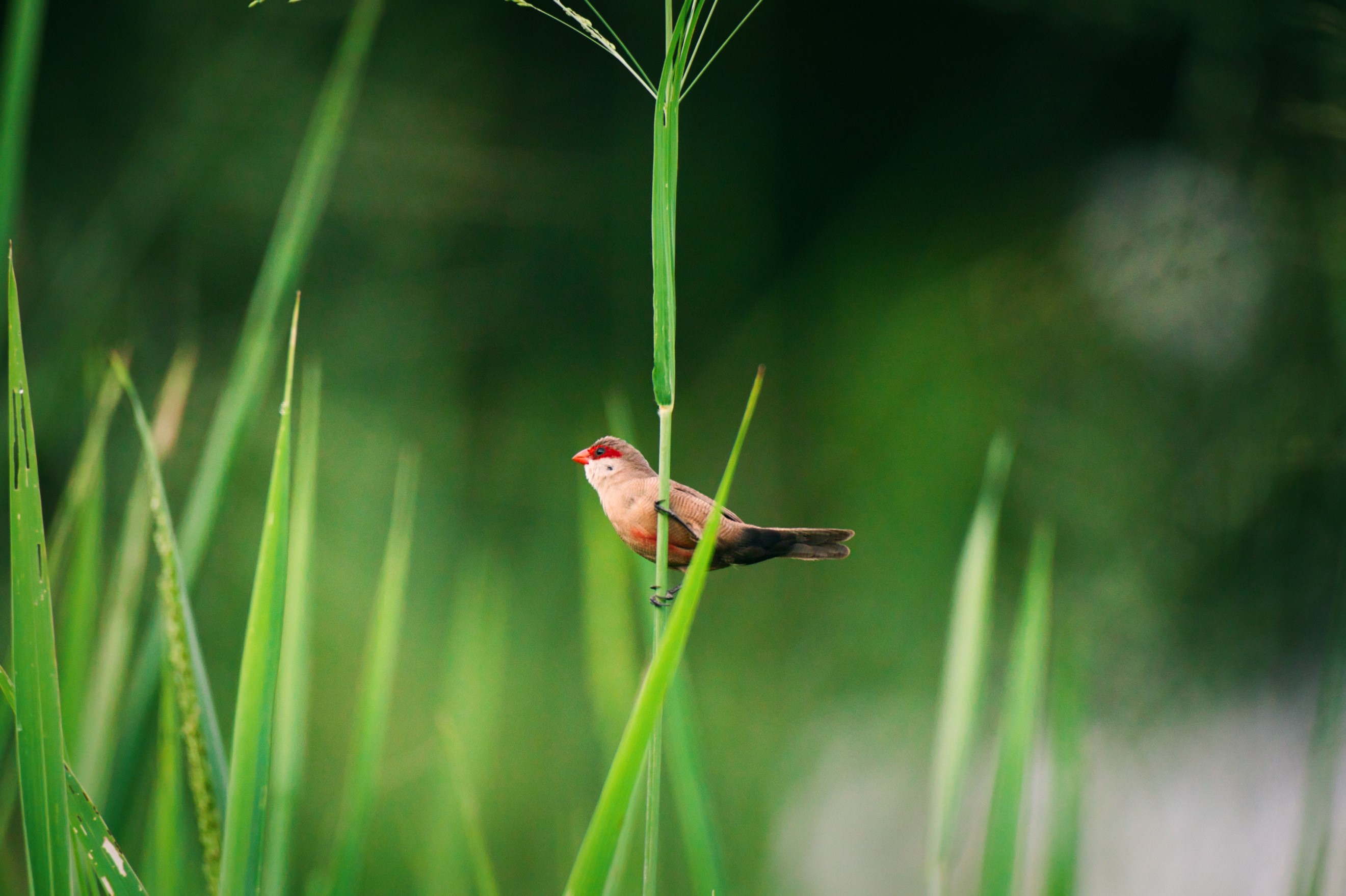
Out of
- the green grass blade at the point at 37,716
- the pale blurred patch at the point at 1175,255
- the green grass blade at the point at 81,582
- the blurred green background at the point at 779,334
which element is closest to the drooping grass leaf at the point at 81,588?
the green grass blade at the point at 81,582

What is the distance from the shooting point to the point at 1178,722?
0.80 meters

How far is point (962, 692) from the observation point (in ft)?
0.87

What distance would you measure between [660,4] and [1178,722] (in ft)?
3.26

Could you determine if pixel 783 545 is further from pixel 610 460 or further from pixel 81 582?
pixel 81 582

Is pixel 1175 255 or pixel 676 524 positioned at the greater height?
pixel 1175 255

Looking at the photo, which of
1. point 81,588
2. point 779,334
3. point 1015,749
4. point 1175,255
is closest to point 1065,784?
point 1015,749

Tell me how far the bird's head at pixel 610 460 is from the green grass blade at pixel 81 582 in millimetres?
202

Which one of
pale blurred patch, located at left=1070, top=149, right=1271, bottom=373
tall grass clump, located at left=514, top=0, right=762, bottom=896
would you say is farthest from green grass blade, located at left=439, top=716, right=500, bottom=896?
pale blurred patch, located at left=1070, top=149, right=1271, bottom=373

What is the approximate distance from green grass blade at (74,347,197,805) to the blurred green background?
1.56 ft

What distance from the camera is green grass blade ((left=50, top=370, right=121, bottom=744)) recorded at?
290mm

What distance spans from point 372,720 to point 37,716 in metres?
0.14

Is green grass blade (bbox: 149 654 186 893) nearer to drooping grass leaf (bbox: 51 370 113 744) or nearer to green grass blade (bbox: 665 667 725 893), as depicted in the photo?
drooping grass leaf (bbox: 51 370 113 744)

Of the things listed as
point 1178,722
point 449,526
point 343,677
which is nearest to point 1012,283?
point 1178,722

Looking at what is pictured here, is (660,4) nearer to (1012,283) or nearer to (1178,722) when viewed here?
(1012,283)
